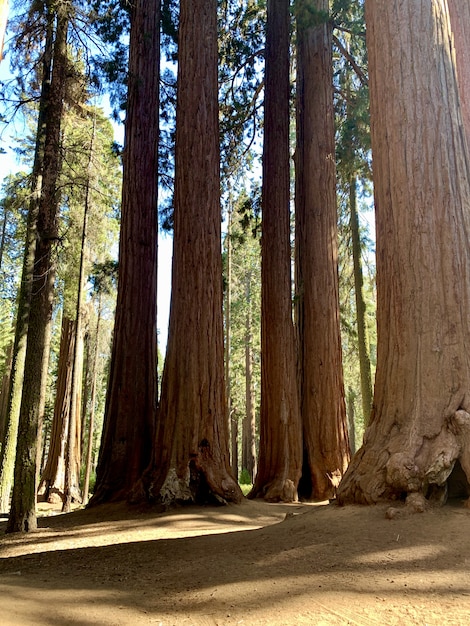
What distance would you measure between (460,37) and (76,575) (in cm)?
707

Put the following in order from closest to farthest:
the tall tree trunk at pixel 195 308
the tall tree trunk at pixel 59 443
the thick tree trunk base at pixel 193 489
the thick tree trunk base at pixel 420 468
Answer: the thick tree trunk base at pixel 420 468, the thick tree trunk base at pixel 193 489, the tall tree trunk at pixel 195 308, the tall tree trunk at pixel 59 443

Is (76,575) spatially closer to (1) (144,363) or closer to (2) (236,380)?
(1) (144,363)

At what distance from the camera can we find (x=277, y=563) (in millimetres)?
3404

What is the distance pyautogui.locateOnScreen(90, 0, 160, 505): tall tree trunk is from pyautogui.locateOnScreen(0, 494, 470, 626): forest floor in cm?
365

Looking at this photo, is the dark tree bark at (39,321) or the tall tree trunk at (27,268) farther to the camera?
the tall tree trunk at (27,268)

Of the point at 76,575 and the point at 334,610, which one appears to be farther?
the point at 76,575

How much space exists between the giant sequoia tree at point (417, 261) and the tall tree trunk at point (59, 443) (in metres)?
13.3

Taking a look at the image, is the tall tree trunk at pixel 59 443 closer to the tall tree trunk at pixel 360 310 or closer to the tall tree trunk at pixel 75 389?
the tall tree trunk at pixel 75 389

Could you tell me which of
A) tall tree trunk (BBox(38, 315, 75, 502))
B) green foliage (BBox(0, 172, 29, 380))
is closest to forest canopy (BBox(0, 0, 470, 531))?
tall tree trunk (BBox(38, 315, 75, 502))

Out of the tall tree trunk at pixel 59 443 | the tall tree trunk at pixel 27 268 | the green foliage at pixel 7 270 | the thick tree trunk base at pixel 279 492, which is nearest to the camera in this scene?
the tall tree trunk at pixel 27 268

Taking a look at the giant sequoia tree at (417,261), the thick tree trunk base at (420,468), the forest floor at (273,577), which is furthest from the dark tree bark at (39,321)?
the thick tree trunk base at (420,468)

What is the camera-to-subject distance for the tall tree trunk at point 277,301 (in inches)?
374

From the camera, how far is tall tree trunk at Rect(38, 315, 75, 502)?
15.6 metres

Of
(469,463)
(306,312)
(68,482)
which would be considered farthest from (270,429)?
(68,482)
